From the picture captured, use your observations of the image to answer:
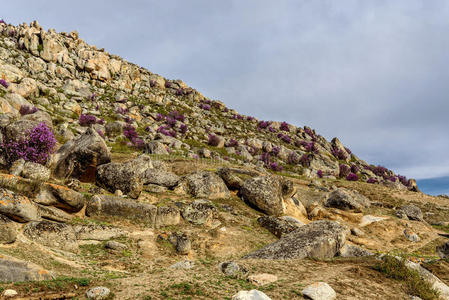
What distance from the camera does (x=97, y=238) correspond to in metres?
18.0

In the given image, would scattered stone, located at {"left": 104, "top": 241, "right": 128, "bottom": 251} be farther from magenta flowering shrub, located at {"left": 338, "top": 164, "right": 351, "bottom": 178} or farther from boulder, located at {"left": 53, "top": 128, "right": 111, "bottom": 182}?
magenta flowering shrub, located at {"left": 338, "top": 164, "right": 351, "bottom": 178}

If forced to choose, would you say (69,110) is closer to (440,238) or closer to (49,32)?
(49,32)

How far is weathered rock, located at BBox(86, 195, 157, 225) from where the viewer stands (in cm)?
2069

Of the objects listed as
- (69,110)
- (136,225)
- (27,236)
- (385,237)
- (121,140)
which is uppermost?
(69,110)

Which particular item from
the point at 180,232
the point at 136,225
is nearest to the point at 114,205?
the point at 136,225

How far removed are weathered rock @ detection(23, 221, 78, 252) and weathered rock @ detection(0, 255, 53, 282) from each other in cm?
459

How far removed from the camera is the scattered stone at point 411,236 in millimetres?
29516

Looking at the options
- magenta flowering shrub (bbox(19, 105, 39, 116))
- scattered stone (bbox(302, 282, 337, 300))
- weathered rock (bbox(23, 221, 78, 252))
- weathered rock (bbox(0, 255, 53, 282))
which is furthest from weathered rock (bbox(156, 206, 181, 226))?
magenta flowering shrub (bbox(19, 105, 39, 116))

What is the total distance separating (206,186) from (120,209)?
11895 mm

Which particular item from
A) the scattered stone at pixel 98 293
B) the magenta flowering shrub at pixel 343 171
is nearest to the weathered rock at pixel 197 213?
the scattered stone at pixel 98 293

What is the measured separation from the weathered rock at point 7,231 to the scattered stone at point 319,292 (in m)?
14.8

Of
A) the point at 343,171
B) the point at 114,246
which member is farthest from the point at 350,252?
the point at 343,171

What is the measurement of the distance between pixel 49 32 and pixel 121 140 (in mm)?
69896

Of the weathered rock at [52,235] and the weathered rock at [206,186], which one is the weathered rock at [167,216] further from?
the weathered rock at [52,235]
